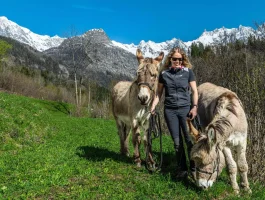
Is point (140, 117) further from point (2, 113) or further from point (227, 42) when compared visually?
point (227, 42)

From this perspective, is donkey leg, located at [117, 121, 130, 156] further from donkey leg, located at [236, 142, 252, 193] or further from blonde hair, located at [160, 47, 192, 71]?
donkey leg, located at [236, 142, 252, 193]

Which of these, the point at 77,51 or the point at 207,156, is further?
the point at 77,51

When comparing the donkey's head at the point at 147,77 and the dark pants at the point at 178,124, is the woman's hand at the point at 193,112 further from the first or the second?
the donkey's head at the point at 147,77

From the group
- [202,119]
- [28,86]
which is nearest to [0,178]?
[202,119]

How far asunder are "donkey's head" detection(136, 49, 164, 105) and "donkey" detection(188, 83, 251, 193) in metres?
1.29

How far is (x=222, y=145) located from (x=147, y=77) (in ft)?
7.21

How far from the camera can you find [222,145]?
512cm

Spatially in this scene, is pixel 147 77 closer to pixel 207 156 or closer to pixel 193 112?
pixel 193 112

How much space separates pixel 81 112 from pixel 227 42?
21254 mm

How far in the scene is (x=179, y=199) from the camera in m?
5.23

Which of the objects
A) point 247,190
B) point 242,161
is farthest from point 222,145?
point 247,190

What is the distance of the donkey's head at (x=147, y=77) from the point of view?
5.90 meters

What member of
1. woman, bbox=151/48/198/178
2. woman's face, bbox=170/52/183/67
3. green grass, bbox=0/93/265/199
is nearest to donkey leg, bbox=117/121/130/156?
green grass, bbox=0/93/265/199

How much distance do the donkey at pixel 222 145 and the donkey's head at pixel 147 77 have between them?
1293 mm
